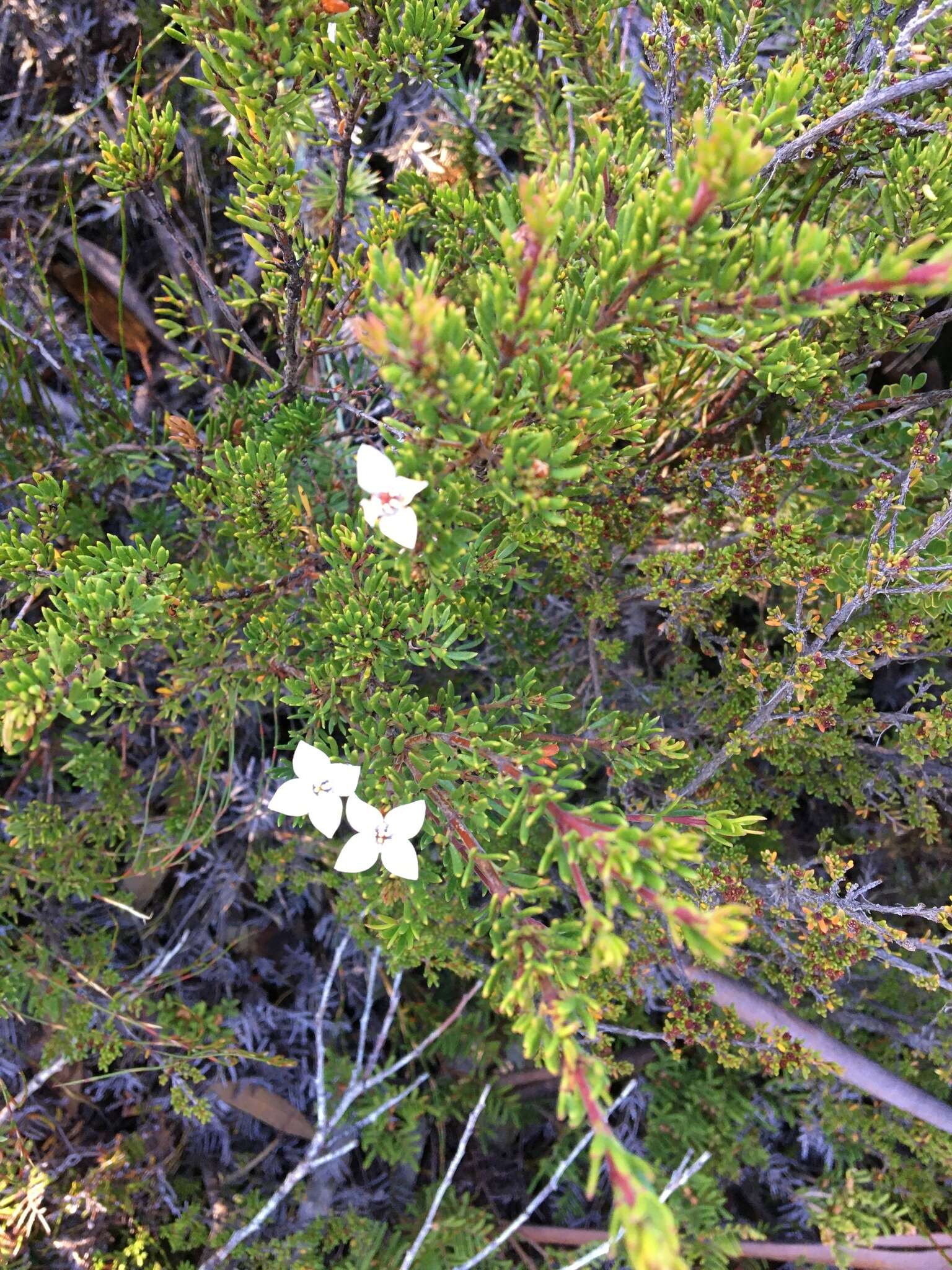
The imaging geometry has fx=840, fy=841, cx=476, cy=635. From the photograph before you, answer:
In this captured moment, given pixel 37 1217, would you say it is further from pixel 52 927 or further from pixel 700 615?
pixel 700 615

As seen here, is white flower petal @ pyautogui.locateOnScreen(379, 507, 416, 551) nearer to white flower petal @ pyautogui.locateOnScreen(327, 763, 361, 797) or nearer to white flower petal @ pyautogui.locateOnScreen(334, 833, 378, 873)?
white flower petal @ pyautogui.locateOnScreen(327, 763, 361, 797)

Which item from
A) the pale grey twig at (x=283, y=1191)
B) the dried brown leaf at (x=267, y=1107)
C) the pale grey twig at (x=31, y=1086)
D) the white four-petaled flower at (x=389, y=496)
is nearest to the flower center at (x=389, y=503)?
the white four-petaled flower at (x=389, y=496)

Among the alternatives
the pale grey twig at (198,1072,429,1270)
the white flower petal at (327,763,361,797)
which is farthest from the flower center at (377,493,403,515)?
the pale grey twig at (198,1072,429,1270)

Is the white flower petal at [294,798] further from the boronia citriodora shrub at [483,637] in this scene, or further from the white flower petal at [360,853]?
the white flower petal at [360,853]

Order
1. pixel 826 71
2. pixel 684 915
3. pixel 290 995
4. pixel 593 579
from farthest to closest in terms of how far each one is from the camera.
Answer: pixel 290 995 < pixel 593 579 < pixel 826 71 < pixel 684 915

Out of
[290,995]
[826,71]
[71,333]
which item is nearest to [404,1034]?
[290,995]

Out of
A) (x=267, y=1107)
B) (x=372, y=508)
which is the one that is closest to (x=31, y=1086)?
(x=267, y=1107)

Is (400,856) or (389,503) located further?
(400,856)

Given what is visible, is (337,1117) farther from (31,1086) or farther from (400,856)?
(400,856)
